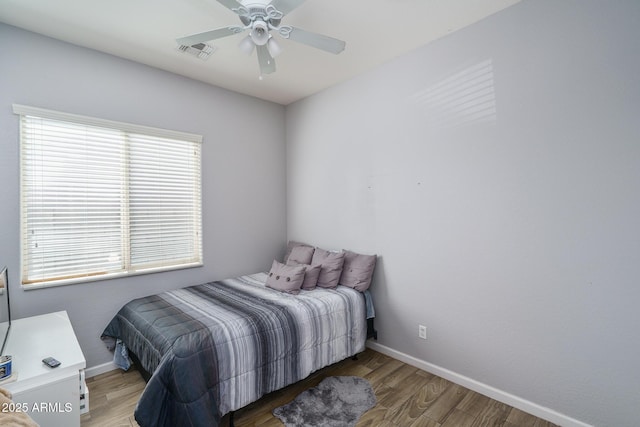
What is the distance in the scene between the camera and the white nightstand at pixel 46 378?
147 cm

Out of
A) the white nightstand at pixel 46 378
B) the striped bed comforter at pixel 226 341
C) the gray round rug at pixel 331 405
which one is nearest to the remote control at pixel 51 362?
the white nightstand at pixel 46 378

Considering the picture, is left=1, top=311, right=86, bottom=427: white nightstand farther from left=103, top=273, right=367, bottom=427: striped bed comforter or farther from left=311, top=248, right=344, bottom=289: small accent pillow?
left=311, top=248, right=344, bottom=289: small accent pillow

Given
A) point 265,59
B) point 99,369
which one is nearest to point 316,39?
point 265,59

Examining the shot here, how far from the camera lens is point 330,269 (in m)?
2.96

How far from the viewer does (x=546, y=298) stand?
198 centimetres

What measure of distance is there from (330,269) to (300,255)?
0.56 m

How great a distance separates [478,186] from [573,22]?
1.14 meters

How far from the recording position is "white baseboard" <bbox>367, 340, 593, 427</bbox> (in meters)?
1.92

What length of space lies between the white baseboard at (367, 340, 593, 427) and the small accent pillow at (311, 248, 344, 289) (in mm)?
826

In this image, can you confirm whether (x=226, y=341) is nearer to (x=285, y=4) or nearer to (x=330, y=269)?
(x=330, y=269)

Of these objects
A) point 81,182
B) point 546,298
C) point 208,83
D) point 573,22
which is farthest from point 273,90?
point 546,298

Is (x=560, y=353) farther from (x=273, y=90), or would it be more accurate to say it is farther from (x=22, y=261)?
(x=22, y=261)

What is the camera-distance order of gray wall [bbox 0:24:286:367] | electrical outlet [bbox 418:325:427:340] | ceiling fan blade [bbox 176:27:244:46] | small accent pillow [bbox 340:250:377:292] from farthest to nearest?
small accent pillow [bbox 340:250:377:292], electrical outlet [bbox 418:325:427:340], gray wall [bbox 0:24:286:367], ceiling fan blade [bbox 176:27:244:46]

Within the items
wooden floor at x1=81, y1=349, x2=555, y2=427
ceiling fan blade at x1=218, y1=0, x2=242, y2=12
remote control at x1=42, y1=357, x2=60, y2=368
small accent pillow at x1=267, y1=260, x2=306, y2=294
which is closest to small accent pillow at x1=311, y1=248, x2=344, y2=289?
small accent pillow at x1=267, y1=260, x2=306, y2=294
